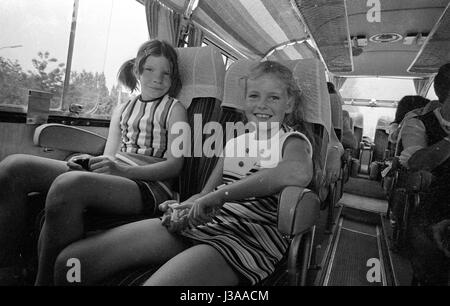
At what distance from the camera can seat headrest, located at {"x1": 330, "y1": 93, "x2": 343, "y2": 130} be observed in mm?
979

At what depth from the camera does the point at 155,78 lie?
1.04m

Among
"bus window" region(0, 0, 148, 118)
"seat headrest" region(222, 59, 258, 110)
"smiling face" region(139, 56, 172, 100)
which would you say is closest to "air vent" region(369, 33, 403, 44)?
"seat headrest" region(222, 59, 258, 110)

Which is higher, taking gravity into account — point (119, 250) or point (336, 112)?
point (336, 112)

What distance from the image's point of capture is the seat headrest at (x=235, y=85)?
3.67 ft

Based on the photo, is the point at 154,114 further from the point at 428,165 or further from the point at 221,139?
the point at 428,165

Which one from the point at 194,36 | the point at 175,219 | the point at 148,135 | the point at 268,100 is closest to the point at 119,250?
the point at 175,219

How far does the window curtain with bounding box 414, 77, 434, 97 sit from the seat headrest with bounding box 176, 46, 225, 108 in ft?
2.37

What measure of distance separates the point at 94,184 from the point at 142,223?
0.59 feet

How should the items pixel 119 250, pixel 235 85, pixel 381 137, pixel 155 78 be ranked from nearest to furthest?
pixel 119 250 → pixel 381 137 → pixel 155 78 → pixel 235 85

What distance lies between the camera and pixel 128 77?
44.4 inches

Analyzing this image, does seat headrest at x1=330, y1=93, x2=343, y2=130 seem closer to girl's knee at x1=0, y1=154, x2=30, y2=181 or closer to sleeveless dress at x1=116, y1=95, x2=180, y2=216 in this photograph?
sleeveless dress at x1=116, y1=95, x2=180, y2=216

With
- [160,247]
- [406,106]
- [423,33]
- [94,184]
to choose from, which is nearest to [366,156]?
[406,106]

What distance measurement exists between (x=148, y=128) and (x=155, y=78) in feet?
0.66

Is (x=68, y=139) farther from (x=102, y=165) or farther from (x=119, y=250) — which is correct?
(x=119, y=250)
